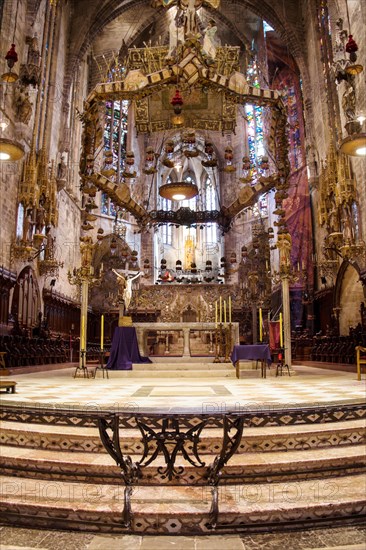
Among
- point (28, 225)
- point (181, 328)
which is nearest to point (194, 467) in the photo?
point (181, 328)

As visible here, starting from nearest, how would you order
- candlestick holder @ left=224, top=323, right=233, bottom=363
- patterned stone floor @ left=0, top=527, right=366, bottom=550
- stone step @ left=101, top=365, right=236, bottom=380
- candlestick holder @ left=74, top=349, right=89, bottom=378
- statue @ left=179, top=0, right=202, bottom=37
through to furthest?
patterned stone floor @ left=0, top=527, right=366, bottom=550, statue @ left=179, top=0, right=202, bottom=37, candlestick holder @ left=74, top=349, right=89, bottom=378, stone step @ left=101, top=365, right=236, bottom=380, candlestick holder @ left=224, top=323, right=233, bottom=363

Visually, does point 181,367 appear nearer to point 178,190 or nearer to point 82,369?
point 82,369

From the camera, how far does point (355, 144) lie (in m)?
7.49

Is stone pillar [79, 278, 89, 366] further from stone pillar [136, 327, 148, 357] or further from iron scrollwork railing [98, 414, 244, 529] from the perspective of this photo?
iron scrollwork railing [98, 414, 244, 529]

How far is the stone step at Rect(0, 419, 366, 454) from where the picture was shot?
4082mm

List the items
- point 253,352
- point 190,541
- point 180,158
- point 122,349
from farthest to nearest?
point 180,158, point 122,349, point 253,352, point 190,541

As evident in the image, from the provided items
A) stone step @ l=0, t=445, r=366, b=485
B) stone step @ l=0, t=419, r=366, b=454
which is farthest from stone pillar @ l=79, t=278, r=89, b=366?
stone step @ l=0, t=445, r=366, b=485

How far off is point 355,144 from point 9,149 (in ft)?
19.8

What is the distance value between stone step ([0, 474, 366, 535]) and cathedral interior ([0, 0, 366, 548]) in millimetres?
6035

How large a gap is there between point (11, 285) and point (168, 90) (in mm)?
8027

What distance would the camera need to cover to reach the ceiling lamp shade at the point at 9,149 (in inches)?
299

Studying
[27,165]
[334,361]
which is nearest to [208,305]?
[334,361]

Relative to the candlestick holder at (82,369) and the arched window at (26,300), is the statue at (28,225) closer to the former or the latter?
the arched window at (26,300)

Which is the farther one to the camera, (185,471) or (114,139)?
(114,139)
